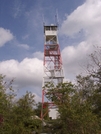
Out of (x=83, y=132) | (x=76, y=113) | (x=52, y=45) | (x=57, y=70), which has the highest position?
(x=52, y=45)

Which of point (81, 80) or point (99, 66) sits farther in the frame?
point (81, 80)

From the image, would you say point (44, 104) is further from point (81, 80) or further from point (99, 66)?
point (99, 66)

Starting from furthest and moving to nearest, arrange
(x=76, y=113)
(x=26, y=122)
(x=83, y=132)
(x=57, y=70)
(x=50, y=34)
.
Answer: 1. (x=50, y=34)
2. (x=57, y=70)
3. (x=26, y=122)
4. (x=76, y=113)
5. (x=83, y=132)

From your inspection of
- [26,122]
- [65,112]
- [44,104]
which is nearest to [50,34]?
[44,104]

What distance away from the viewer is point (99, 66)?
18.6m

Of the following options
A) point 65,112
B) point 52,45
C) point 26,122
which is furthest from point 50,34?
point 65,112

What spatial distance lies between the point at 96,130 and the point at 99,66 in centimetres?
1042

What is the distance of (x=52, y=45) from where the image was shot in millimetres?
32750

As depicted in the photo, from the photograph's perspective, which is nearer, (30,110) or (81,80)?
(30,110)

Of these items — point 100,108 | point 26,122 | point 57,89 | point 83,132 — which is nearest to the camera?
point 83,132

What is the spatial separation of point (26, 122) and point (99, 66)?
26.2ft

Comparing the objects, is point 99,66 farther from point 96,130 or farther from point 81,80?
point 96,130

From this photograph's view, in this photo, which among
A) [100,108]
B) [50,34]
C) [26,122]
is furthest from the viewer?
[50,34]

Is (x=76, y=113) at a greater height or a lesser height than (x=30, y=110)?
lesser
